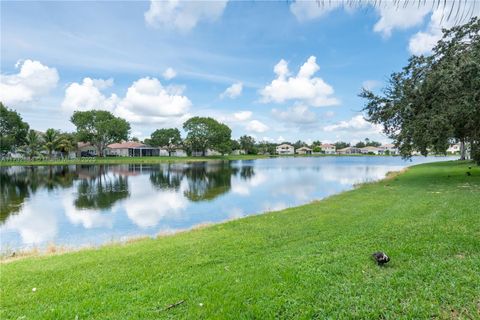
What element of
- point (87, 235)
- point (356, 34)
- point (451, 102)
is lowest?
point (87, 235)

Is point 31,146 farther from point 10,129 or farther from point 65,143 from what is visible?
point 65,143

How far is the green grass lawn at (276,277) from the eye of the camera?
386cm

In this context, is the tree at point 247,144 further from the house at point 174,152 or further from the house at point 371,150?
the house at point 371,150

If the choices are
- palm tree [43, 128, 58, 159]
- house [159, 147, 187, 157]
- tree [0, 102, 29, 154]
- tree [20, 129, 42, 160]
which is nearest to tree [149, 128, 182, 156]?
house [159, 147, 187, 157]

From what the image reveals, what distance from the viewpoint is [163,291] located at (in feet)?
15.4

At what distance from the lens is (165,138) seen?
91812mm

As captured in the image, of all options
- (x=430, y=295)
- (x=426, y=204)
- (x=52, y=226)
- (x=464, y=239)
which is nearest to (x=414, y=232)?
(x=464, y=239)

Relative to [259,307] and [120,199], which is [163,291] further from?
[120,199]

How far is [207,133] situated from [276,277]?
80.0m

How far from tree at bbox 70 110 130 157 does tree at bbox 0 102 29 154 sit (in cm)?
1068

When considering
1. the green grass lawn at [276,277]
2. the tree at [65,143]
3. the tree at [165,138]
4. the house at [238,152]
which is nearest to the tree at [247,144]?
the house at [238,152]

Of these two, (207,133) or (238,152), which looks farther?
(238,152)

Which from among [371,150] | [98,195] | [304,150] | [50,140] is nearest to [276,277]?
[98,195]

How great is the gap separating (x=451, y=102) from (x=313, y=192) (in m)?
10.2
